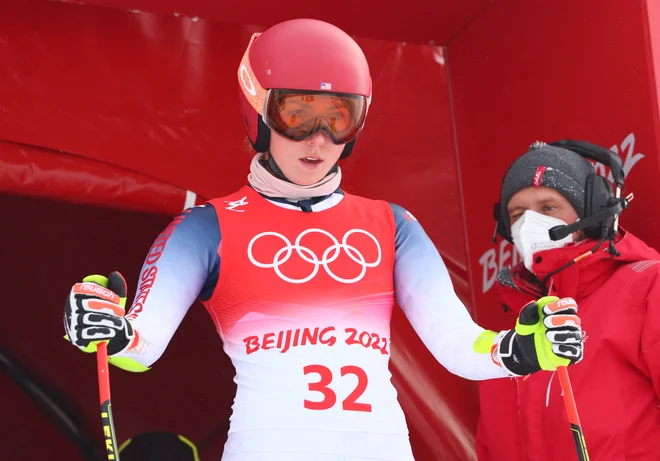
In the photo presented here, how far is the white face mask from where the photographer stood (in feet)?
9.13

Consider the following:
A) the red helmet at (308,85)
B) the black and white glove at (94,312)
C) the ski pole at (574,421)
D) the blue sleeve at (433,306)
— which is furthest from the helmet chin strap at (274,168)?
the ski pole at (574,421)

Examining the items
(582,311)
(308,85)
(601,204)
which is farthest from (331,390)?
(601,204)

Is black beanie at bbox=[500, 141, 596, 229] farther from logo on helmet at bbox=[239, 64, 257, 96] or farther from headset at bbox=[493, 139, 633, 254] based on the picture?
logo on helmet at bbox=[239, 64, 257, 96]

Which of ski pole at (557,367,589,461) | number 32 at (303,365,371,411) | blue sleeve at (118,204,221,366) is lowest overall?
ski pole at (557,367,589,461)

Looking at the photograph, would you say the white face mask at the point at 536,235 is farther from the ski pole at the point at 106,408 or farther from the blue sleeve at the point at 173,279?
the ski pole at the point at 106,408

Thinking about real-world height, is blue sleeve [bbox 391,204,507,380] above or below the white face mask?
below

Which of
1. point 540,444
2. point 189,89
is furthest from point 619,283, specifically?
point 189,89

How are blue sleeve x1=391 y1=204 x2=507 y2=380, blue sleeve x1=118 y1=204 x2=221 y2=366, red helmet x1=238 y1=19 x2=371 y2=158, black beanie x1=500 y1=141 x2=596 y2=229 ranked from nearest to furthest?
blue sleeve x1=118 y1=204 x2=221 y2=366 → blue sleeve x1=391 y1=204 x2=507 y2=380 → red helmet x1=238 y1=19 x2=371 y2=158 → black beanie x1=500 y1=141 x2=596 y2=229

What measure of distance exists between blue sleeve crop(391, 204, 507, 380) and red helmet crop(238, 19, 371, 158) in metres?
0.31

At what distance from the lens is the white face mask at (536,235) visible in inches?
110

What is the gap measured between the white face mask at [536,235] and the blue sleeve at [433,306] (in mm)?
603

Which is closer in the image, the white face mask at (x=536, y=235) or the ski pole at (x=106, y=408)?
the ski pole at (x=106, y=408)

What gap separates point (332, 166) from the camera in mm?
2301

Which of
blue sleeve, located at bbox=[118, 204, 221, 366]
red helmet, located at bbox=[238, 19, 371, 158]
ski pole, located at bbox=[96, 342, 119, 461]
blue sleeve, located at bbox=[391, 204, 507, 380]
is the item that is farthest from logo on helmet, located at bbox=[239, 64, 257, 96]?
ski pole, located at bbox=[96, 342, 119, 461]
